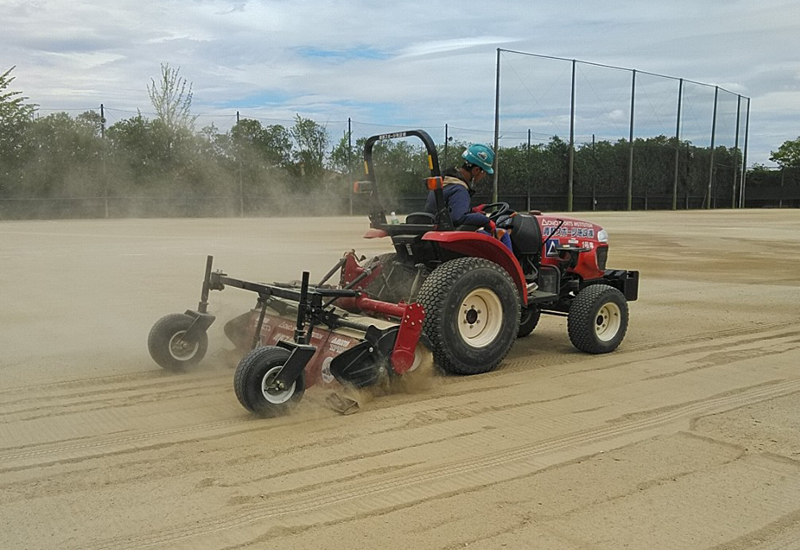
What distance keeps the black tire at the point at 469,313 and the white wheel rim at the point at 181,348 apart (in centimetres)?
168

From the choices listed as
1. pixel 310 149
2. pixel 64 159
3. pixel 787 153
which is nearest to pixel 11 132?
pixel 64 159

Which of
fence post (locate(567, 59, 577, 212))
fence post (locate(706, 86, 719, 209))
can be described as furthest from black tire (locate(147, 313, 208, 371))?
fence post (locate(706, 86, 719, 209))

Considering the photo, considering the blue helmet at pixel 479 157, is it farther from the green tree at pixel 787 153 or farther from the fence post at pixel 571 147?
the green tree at pixel 787 153

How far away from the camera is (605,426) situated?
14.6ft

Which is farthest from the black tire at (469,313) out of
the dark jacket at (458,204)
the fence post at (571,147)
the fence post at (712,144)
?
the fence post at (712,144)

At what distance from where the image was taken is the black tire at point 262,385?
14.1ft

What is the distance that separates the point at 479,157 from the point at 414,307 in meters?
1.43

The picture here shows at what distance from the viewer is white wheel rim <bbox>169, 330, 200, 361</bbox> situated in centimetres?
545

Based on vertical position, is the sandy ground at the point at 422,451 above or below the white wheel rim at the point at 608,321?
below

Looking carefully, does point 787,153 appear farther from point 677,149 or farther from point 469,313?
point 469,313

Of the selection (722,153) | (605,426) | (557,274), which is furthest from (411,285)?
(722,153)

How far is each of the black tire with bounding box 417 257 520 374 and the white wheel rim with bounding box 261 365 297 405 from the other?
3.97 ft

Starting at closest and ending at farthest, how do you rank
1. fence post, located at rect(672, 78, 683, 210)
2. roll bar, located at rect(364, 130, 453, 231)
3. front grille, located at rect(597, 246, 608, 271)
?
roll bar, located at rect(364, 130, 453, 231) → front grille, located at rect(597, 246, 608, 271) → fence post, located at rect(672, 78, 683, 210)

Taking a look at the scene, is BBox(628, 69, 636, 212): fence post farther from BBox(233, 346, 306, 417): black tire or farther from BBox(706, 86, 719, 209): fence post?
BBox(233, 346, 306, 417): black tire
